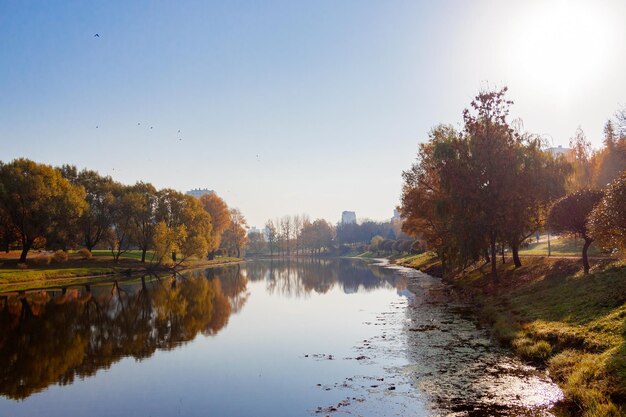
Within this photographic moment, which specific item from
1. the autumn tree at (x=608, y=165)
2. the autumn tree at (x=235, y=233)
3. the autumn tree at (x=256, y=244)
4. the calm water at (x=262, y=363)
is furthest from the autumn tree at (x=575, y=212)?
the autumn tree at (x=256, y=244)

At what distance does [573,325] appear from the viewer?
60.8ft

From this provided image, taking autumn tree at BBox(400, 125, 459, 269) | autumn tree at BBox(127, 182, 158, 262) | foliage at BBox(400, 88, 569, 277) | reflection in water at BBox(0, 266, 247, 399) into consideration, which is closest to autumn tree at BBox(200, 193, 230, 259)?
autumn tree at BBox(127, 182, 158, 262)

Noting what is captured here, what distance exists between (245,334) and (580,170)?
57.5 metres

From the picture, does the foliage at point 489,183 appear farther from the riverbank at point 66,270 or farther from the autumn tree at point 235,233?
the autumn tree at point 235,233

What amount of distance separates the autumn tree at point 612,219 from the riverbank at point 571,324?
7.11 ft

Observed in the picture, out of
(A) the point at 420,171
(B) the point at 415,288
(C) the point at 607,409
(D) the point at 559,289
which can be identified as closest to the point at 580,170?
(A) the point at 420,171

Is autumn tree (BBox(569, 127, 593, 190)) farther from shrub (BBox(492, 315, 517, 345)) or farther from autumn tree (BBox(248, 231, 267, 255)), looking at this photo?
autumn tree (BBox(248, 231, 267, 255))

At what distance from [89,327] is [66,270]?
139ft

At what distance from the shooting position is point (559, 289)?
26.0m

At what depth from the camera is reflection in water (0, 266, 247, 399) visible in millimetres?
19391

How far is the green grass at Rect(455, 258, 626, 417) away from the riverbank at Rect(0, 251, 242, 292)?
51.6 metres

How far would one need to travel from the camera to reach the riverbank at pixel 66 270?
56531 mm

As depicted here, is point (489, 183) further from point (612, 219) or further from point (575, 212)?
point (612, 219)

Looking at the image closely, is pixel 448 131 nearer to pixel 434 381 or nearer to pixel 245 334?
pixel 245 334
